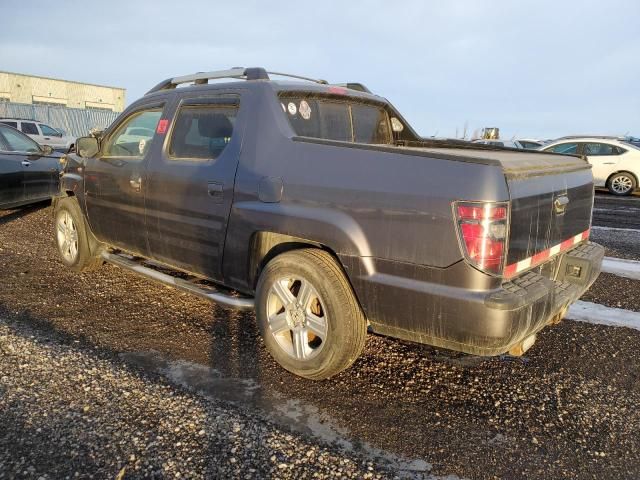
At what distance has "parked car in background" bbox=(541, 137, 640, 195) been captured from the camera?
A: 1396 cm

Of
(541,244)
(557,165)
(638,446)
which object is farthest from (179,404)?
(557,165)

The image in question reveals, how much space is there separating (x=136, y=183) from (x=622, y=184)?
14.2 metres

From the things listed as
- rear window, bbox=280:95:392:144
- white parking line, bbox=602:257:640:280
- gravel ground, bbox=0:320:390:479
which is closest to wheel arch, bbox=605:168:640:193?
white parking line, bbox=602:257:640:280

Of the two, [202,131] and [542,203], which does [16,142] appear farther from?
[542,203]

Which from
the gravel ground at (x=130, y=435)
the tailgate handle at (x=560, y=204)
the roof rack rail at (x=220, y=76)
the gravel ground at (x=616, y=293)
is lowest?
the gravel ground at (x=130, y=435)

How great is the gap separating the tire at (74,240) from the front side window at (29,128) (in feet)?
48.3

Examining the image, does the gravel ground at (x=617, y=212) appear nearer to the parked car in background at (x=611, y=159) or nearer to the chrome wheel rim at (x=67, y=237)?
the parked car in background at (x=611, y=159)

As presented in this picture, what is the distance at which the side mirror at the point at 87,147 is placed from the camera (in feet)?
15.6

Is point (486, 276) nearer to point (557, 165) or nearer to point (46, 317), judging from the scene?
point (557, 165)

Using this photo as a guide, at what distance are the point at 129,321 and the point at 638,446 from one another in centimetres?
348

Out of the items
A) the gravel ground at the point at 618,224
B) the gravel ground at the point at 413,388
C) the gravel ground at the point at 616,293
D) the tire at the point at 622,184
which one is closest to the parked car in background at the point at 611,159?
the tire at the point at 622,184

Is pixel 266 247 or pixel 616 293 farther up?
pixel 266 247

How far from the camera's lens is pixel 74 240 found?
17.2ft

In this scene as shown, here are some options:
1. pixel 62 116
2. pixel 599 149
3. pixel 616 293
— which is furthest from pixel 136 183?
pixel 62 116
